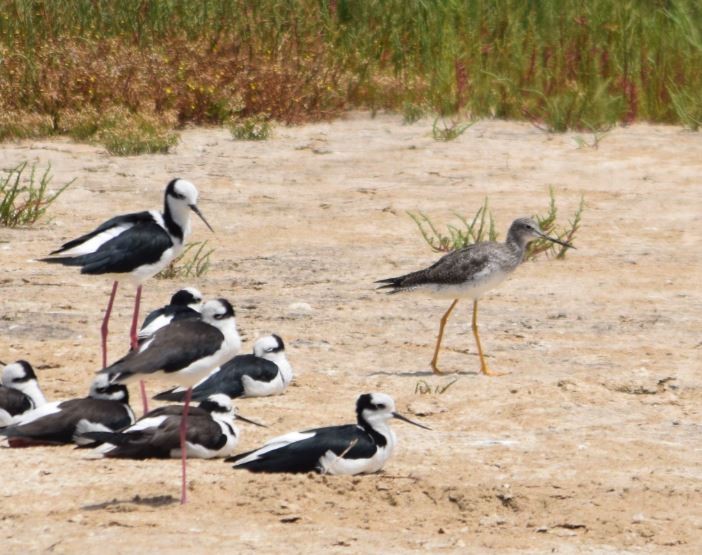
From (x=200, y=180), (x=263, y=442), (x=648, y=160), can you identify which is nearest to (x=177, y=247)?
(x=263, y=442)

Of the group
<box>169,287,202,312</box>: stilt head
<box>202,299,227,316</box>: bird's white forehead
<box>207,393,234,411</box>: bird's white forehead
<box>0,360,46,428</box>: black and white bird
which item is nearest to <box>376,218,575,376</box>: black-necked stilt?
<box>169,287,202,312</box>: stilt head

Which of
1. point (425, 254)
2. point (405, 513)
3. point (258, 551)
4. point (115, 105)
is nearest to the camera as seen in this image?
point (258, 551)

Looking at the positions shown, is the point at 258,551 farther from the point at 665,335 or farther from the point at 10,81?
the point at 10,81

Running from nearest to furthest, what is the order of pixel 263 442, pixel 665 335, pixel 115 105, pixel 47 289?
pixel 263 442
pixel 665 335
pixel 47 289
pixel 115 105

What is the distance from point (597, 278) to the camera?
10391 millimetres

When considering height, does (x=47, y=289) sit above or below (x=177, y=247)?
below

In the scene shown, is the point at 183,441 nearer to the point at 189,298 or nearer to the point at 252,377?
the point at 252,377

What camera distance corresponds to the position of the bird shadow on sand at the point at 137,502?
595cm

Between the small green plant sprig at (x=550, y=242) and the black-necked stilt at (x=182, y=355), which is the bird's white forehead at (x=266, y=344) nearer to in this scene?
the black-necked stilt at (x=182, y=355)

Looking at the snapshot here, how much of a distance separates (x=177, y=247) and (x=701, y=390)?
2.72 m

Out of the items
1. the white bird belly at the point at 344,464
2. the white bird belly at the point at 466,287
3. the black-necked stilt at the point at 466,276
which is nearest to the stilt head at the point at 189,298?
the black-necked stilt at the point at 466,276

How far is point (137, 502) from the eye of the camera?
6062 millimetres

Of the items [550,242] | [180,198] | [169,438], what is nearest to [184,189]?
[180,198]

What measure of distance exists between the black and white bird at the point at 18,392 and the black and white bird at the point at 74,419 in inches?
2.4
